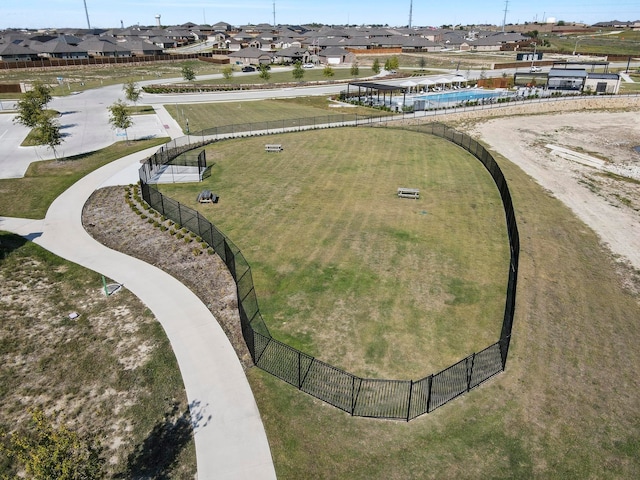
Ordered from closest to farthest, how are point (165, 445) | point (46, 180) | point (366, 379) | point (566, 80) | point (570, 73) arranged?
1. point (165, 445)
2. point (366, 379)
3. point (46, 180)
4. point (570, 73)
5. point (566, 80)

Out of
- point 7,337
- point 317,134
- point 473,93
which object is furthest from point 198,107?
point 7,337

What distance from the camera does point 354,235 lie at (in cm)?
2673

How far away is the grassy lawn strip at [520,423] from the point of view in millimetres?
12977

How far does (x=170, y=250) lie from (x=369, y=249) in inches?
454

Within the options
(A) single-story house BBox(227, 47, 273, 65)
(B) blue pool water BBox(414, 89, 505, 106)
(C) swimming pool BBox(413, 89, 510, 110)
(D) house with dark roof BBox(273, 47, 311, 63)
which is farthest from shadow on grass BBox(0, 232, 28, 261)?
(D) house with dark roof BBox(273, 47, 311, 63)

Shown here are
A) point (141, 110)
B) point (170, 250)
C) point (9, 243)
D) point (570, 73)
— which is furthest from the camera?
point (570, 73)

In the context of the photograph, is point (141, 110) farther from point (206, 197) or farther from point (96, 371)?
point (96, 371)

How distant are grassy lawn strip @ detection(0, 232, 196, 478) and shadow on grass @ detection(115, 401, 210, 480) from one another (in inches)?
1.2

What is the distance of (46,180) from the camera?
118 feet

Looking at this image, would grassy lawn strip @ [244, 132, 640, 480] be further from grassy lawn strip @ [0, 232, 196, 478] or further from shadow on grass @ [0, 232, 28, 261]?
shadow on grass @ [0, 232, 28, 261]

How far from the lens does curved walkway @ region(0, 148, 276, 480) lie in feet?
43.2

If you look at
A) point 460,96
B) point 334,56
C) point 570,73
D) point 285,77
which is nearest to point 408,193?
point 460,96

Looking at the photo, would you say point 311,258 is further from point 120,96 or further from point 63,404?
point 120,96

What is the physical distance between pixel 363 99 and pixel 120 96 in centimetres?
4321
